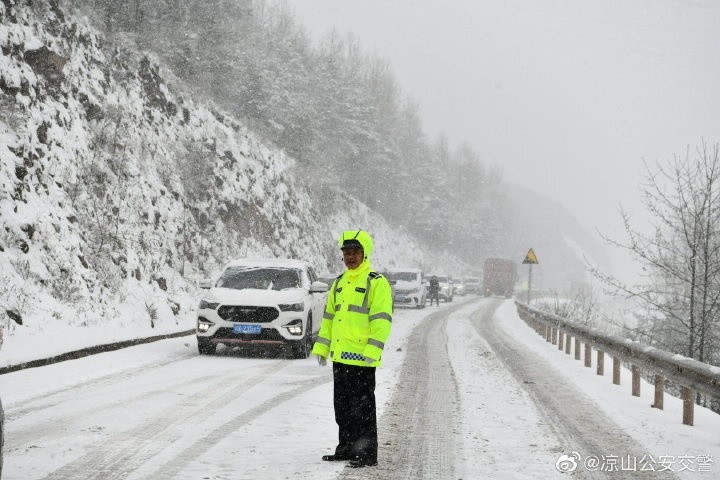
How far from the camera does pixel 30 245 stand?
46.0 ft

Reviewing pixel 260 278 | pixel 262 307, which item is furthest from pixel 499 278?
pixel 262 307

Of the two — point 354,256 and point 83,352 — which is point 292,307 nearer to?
point 83,352

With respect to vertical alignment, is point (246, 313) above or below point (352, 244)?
below

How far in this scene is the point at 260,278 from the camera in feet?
44.1

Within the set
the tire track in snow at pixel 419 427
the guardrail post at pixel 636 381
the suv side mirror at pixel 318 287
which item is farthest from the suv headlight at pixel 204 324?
the guardrail post at pixel 636 381

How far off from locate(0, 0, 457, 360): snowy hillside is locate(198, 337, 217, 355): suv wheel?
7.77 feet

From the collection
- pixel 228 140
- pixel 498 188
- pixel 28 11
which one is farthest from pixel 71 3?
pixel 498 188

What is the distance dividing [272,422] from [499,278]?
61.8 m

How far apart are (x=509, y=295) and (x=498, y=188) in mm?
75824

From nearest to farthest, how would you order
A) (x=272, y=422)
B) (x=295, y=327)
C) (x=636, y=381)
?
(x=272, y=422), (x=636, y=381), (x=295, y=327)

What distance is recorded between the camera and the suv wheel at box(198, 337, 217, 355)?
12321mm

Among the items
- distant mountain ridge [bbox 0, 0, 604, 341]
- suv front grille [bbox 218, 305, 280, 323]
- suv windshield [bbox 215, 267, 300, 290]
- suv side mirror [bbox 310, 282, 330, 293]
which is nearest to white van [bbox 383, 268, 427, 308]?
distant mountain ridge [bbox 0, 0, 604, 341]

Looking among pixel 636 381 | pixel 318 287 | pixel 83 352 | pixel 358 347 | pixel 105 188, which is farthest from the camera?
pixel 105 188

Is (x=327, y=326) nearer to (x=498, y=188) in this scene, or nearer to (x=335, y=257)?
(x=335, y=257)
